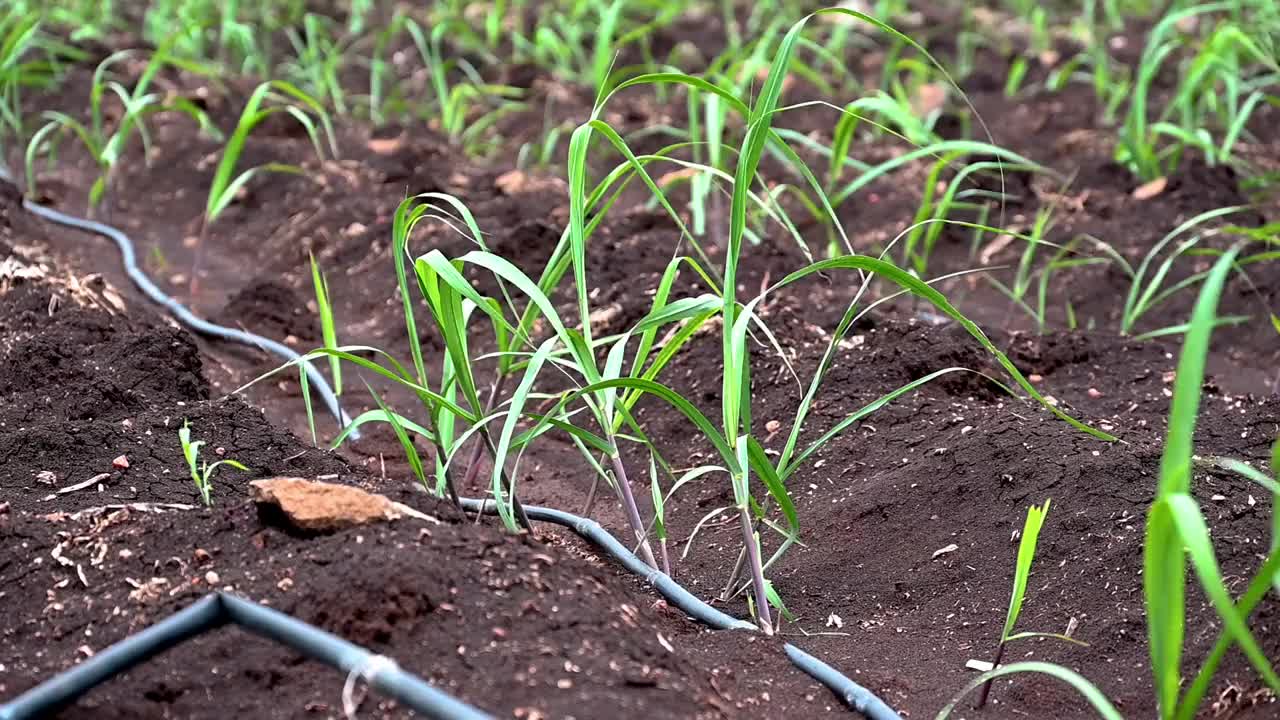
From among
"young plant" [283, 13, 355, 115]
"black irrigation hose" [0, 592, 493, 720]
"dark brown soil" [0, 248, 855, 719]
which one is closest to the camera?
"black irrigation hose" [0, 592, 493, 720]

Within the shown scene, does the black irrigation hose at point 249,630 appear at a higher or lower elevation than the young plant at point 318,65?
higher

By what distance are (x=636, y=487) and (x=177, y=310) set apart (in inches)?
48.2

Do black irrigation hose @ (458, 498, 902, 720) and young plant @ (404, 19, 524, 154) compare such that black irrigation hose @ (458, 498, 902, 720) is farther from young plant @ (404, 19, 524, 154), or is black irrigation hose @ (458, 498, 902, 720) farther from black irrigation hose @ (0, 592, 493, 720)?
young plant @ (404, 19, 524, 154)

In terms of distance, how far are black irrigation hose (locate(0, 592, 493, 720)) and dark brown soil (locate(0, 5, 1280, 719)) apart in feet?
0.10

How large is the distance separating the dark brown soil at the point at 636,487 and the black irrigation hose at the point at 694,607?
2cm

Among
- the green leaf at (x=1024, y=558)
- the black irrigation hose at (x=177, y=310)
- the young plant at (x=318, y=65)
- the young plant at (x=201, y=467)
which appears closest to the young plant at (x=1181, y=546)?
the green leaf at (x=1024, y=558)

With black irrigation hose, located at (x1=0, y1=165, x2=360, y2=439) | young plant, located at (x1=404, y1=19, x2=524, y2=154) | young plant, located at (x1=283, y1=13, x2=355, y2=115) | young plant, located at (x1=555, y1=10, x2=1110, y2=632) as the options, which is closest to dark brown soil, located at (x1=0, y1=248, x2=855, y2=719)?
young plant, located at (x1=555, y1=10, x2=1110, y2=632)

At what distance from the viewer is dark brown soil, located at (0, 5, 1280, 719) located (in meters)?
1.34

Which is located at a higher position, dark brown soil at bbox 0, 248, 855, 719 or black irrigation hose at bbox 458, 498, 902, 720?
dark brown soil at bbox 0, 248, 855, 719

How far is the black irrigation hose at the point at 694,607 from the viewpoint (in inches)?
59.9

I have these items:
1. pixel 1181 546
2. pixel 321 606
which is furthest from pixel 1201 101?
pixel 321 606

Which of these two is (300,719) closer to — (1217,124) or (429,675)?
(429,675)

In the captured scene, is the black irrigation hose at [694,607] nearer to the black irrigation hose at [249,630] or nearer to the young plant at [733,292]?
the young plant at [733,292]

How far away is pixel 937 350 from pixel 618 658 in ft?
4.08
